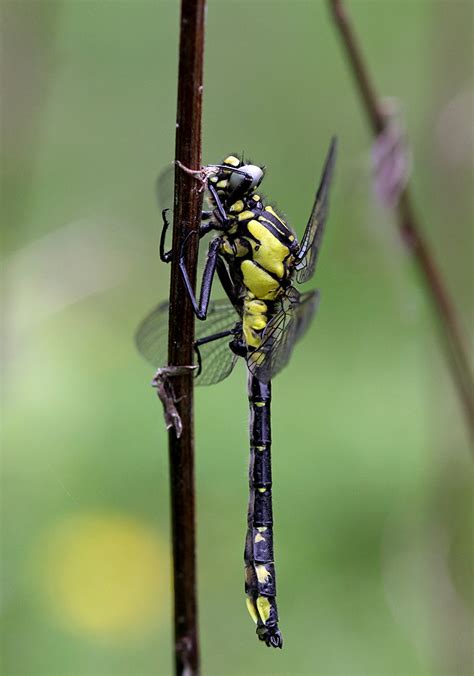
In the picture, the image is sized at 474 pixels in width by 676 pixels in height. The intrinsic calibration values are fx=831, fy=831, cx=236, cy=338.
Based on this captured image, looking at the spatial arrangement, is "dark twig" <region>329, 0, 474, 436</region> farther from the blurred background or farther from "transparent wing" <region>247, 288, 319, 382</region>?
"transparent wing" <region>247, 288, 319, 382</region>

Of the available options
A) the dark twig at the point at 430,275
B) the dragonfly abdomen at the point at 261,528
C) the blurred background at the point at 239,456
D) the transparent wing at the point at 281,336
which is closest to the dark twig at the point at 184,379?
the dragonfly abdomen at the point at 261,528

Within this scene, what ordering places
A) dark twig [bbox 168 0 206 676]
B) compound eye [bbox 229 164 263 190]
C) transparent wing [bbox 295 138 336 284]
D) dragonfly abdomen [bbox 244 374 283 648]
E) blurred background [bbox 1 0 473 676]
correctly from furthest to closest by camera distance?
blurred background [bbox 1 0 473 676] → transparent wing [bbox 295 138 336 284] → compound eye [bbox 229 164 263 190] → dragonfly abdomen [bbox 244 374 283 648] → dark twig [bbox 168 0 206 676]

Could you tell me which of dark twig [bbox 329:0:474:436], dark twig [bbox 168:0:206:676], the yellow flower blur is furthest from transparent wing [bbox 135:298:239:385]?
the yellow flower blur

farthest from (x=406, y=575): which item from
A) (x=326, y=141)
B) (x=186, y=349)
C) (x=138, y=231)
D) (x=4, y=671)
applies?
(x=326, y=141)

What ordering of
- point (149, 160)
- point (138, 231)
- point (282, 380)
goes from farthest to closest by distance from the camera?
point (149, 160)
point (138, 231)
point (282, 380)

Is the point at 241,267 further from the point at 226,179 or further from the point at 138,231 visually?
the point at 138,231

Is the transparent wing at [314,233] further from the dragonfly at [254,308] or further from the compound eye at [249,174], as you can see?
the compound eye at [249,174]
